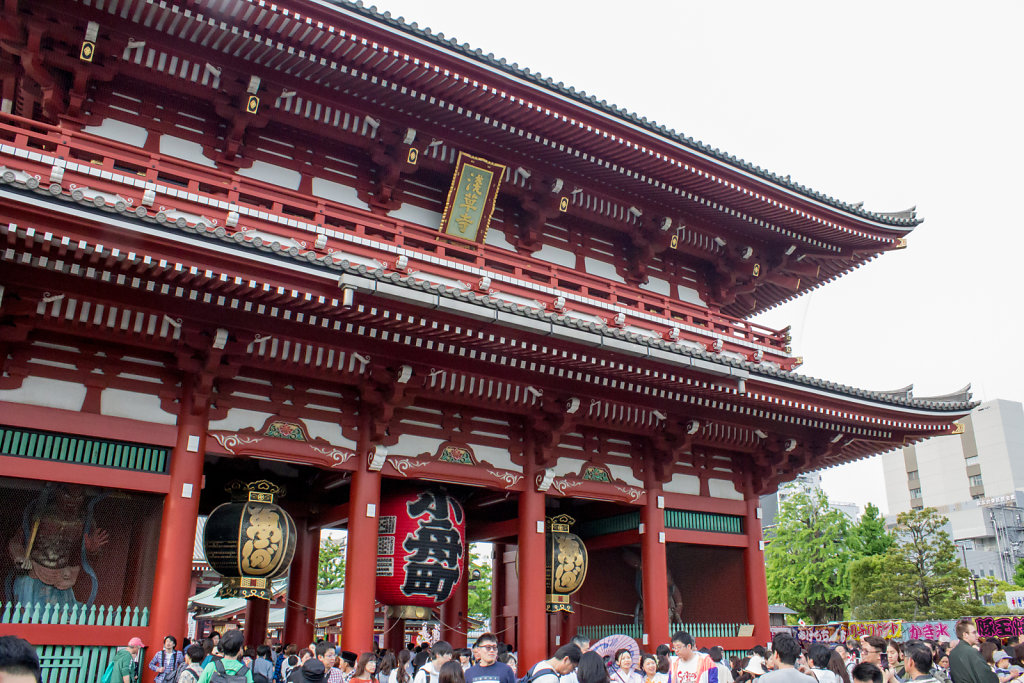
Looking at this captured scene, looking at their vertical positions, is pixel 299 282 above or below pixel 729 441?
above

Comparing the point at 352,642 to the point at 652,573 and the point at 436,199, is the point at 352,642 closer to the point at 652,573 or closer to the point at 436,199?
the point at 652,573

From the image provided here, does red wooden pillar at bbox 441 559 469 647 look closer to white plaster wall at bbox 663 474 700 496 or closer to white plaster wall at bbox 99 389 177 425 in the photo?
white plaster wall at bbox 663 474 700 496

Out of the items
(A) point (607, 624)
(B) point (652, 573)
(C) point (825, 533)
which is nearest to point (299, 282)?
(B) point (652, 573)

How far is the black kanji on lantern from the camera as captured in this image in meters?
11.6

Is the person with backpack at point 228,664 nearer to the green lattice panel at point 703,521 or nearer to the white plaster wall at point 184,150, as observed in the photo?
the white plaster wall at point 184,150

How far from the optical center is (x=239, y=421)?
1072 centimetres

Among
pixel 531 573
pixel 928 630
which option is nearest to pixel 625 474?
pixel 531 573

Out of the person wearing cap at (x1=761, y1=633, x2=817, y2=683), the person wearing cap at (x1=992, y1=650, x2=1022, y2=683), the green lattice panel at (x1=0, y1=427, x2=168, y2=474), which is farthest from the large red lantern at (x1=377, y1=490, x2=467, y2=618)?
the person wearing cap at (x1=992, y1=650, x2=1022, y2=683)

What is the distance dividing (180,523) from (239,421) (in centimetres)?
163

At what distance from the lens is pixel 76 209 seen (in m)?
7.95

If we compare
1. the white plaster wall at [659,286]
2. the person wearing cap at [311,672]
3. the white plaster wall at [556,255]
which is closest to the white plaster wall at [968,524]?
the white plaster wall at [659,286]

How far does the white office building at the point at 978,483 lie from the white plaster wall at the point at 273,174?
56.6 m

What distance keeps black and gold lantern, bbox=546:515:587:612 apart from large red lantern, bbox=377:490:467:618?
6.09 ft

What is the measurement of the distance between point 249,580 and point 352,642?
5.71 ft
